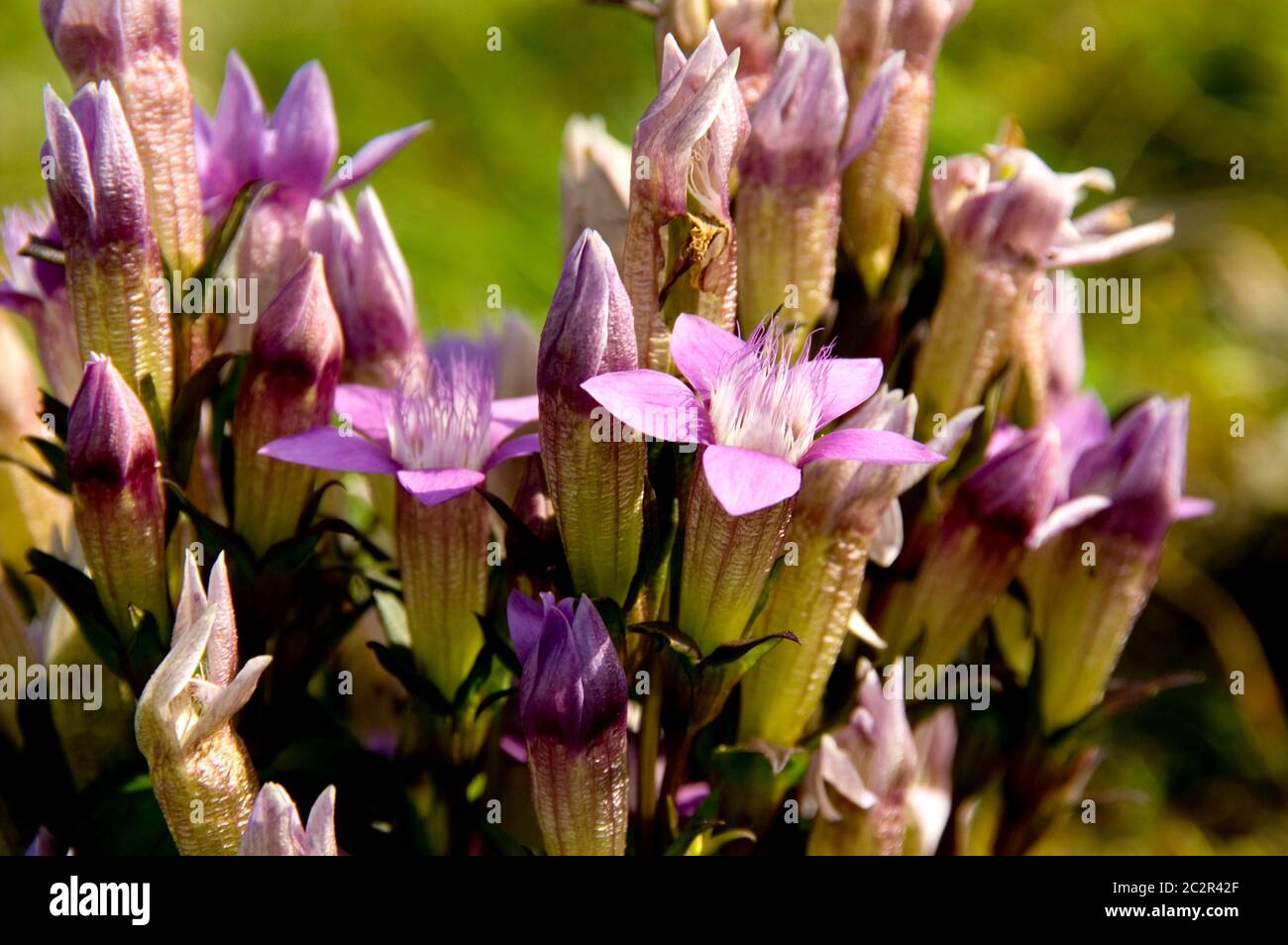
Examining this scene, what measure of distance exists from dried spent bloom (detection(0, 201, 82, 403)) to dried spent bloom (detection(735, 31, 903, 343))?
0.46m

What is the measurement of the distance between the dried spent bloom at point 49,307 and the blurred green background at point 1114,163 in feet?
4.76

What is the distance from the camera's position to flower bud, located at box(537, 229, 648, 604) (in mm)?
710

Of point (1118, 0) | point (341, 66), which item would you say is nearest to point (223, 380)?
point (341, 66)

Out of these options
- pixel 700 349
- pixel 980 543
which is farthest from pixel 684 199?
pixel 980 543

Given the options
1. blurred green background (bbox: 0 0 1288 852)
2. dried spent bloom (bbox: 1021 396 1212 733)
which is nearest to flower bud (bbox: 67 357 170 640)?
dried spent bloom (bbox: 1021 396 1212 733)

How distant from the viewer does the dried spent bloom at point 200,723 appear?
27.5 inches

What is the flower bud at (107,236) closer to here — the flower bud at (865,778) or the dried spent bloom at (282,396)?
A: the dried spent bloom at (282,396)

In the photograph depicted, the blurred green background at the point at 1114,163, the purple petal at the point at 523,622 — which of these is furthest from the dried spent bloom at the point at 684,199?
the blurred green background at the point at 1114,163

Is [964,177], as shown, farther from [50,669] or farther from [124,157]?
[50,669]

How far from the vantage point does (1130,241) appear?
0.96 m

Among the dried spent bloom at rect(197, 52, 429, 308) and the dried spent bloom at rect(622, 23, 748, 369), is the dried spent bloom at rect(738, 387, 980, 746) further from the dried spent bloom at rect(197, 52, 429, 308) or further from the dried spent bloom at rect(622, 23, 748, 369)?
the dried spent bloom at rect(197, 52, 429, 308)

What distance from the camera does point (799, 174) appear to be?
870 mm

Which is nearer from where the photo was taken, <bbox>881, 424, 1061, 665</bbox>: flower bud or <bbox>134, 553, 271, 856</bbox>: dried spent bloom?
<bbox>134, 553, 271, 856</bbox>: dried spent bloom

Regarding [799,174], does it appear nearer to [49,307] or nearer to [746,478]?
[746,478]
